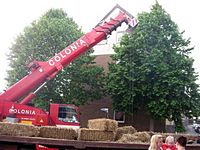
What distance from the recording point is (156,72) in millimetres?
25531

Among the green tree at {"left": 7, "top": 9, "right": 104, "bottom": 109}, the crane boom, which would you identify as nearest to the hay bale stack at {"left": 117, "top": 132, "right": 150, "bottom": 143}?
the crane boom

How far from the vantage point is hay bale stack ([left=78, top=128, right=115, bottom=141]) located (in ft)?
29.4

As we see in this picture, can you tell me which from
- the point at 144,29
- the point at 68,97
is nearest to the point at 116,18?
the point at 144,29

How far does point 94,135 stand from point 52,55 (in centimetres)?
1946

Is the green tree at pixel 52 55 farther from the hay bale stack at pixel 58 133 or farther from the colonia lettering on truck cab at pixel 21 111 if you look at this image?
the hay bale stack at pixel 58 133

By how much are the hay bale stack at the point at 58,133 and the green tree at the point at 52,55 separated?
59.9 feet

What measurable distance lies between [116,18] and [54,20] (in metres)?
12.7

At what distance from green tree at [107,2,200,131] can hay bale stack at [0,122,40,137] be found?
1731cm

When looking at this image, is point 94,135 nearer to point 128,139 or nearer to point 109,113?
point 128,139

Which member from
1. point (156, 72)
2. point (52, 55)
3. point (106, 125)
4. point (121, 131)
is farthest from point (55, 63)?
point (52, 55)

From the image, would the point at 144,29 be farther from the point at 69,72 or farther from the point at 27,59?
the point at 27,59

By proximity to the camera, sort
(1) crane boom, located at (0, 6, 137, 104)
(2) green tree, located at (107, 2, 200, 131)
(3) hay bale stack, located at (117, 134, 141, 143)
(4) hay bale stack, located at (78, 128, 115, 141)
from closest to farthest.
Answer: (4) hay bale stack, located at (78, 128, 115, 141) < (3) hay bale stack, located at (117, 134, 141, 143) < (1) crane boom, located at (0, 6, 137, 104) < (2) green tree, located at (107, 2, 200, 131)

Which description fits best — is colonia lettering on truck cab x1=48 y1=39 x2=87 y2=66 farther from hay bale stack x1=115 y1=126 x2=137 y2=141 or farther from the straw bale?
the straw bale

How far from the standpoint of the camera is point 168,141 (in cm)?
831
